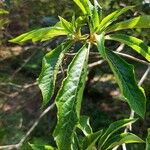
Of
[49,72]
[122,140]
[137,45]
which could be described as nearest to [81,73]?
[49,72]

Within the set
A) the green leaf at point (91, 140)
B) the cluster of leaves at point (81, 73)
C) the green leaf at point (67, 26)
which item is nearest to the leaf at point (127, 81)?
the cluster of leaves at point (81, 73)

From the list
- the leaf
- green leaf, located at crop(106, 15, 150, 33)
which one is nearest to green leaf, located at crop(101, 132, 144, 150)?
the leaf

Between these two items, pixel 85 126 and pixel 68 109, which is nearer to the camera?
pixel 68 109

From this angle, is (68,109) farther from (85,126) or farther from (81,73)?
(85,126)

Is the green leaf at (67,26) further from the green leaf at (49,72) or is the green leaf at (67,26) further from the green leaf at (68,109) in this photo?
the green leaf at (68,109)

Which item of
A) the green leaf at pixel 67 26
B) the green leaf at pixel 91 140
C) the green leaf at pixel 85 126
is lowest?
the green leaf at pixel 85 126

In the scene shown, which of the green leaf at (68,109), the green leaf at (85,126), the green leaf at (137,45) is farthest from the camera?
the green leaf at (85,126)

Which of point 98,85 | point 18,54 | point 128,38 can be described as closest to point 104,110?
point 98,85
